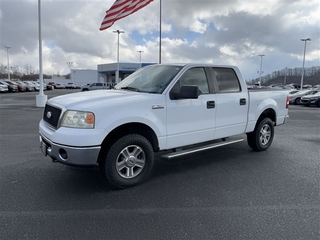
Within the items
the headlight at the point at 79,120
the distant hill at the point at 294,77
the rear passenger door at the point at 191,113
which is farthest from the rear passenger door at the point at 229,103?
the distant hill at the point at 294,77

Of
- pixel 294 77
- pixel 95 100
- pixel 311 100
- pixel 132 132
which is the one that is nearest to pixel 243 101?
pixel 132 132

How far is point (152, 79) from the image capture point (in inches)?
183

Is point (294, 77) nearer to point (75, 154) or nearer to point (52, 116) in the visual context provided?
point (52, 116)

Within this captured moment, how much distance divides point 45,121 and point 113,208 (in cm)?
195

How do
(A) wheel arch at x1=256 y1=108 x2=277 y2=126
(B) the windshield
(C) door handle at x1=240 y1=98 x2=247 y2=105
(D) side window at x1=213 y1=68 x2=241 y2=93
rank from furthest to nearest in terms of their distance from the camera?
(A) wheel arch at x1=256 y1=108 x2=277 y2=126
(C) door handle at x1=240 y1=98 x2=247 y2=105
(D) side window at x1=213 y1=68 x2=241 y2=93
(B) the windshield

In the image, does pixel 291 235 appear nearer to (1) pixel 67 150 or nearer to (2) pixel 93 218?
(2) pixel 93 218

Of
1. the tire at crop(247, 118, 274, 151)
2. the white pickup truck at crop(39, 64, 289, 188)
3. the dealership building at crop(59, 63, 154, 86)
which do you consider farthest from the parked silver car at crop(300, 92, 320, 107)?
the dealership building at crop(59, 63, 154, 86)

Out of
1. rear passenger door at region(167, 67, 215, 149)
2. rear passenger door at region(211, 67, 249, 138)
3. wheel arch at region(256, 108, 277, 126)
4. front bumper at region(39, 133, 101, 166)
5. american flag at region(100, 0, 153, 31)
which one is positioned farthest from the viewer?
american flag at region(100, 0, 153, 31)

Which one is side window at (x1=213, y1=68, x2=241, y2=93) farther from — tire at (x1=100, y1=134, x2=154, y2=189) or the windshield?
tire at (x1=100, y1=134, x2=154, y2=189)

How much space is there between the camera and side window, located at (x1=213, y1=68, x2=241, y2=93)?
16.7ft

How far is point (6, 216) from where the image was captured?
3092 millimetres

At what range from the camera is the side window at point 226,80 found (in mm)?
5085

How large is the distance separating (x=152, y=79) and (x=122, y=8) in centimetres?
717

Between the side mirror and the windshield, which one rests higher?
the windshield
